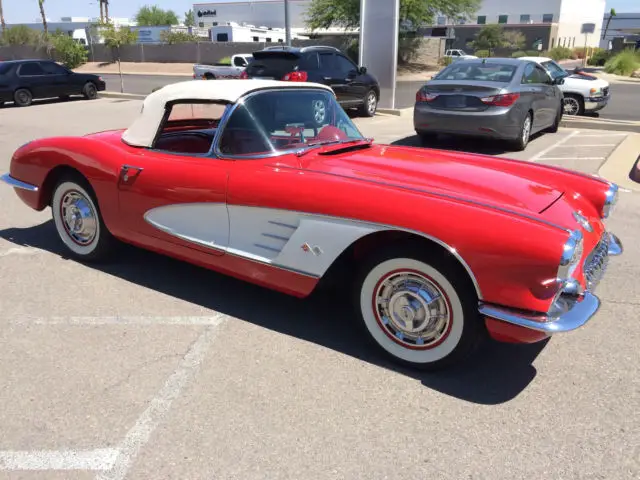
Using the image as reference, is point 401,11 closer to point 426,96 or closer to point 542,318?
point 426,96

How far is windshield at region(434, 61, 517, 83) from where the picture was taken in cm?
923

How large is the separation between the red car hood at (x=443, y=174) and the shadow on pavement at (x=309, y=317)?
2.66ft

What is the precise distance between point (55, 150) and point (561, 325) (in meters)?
3.85

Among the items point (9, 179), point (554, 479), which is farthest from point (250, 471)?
point (9, 179)

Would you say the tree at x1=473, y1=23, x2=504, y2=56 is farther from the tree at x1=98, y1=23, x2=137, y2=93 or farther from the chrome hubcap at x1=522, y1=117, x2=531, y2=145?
the chrome hubcap at x1=522, y1=117, x2=531, y2=145

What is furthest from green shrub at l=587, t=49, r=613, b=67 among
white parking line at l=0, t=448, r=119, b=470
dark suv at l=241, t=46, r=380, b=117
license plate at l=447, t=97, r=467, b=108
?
white parking line at l=0, t=448, r=119, b=470

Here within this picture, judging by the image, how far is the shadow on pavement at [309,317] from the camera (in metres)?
3.00

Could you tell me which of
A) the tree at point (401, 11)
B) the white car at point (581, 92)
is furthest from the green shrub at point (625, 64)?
the white car at point (581, 92)

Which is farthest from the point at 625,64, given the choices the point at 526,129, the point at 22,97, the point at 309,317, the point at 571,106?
the point at 309,317

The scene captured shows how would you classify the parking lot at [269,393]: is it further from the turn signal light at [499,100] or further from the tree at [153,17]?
the tree at [153,17]

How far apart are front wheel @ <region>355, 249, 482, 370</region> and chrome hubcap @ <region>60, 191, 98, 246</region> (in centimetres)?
241

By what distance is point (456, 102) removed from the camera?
899cm

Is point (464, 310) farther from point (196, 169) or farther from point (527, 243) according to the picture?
point (196, 169)

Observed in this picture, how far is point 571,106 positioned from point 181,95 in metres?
12.3
